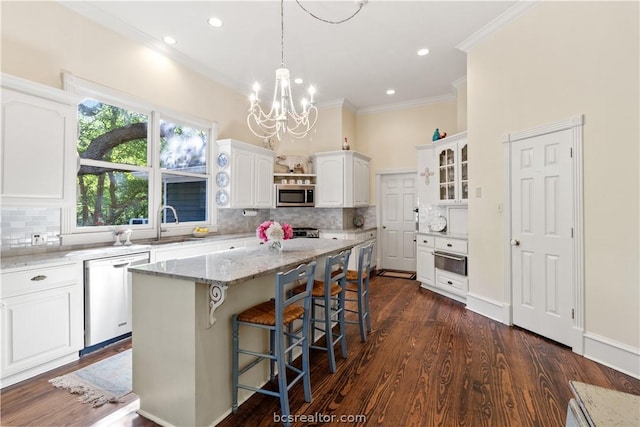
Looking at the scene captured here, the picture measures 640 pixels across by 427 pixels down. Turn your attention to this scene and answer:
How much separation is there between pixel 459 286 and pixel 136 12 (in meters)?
5.17

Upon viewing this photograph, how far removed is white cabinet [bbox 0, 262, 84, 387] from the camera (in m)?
2.25

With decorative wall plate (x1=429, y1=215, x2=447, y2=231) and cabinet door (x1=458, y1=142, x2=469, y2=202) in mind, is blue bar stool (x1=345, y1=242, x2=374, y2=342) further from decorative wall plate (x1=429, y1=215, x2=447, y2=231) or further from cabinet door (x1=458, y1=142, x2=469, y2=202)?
decorative wall plate (x1=429, y1=215, x2=447, y2=231)

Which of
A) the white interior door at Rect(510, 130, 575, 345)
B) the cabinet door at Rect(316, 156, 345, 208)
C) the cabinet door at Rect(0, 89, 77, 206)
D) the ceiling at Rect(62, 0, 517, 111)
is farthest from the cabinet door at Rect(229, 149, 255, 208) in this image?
the white interior door at Rect(510, 130, 575, 345)

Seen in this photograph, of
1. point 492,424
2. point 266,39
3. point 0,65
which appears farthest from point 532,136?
point 0,65

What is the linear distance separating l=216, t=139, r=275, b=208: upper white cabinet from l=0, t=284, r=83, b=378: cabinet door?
248 centimetres

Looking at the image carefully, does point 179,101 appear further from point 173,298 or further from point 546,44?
point 546,44

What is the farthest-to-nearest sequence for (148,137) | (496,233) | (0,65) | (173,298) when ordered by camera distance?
(148,137) → (496,233) → (0,65) → (173,298)

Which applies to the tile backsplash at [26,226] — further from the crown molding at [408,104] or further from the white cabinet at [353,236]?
the crown molding at [408,104]

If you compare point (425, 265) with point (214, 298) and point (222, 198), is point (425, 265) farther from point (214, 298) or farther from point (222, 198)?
point (214, 298)

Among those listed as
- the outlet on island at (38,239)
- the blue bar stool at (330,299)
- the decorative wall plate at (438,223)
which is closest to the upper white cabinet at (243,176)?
the outlet on island at (38,239)

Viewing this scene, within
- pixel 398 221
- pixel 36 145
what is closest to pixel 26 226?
pixel 36 145

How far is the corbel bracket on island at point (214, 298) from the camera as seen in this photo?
1767 mm

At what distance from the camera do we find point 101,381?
2.37m

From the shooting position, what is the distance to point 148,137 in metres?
3.98
